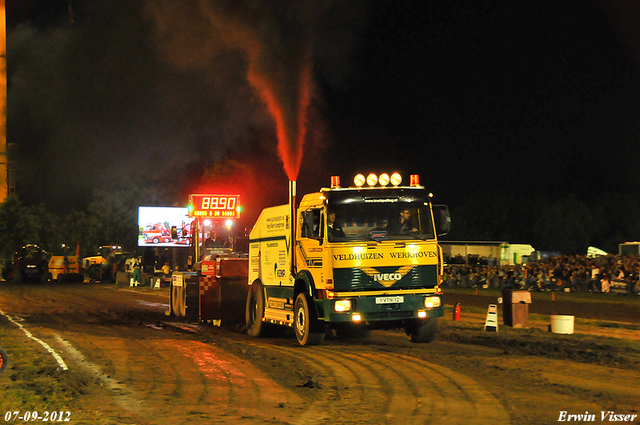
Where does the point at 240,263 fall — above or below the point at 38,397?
above

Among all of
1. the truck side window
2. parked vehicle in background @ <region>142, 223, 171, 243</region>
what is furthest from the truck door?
parked vehicle in background @ <region>142, 223, 171, 243</region>

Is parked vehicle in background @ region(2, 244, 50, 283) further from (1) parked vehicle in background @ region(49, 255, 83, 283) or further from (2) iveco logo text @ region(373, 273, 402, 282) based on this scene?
(2) iveco logo text @ region(373, 273, 402, 282)

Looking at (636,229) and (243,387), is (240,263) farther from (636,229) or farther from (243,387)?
(636,229)

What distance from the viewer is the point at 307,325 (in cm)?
1432

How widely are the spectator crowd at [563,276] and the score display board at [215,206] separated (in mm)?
20693

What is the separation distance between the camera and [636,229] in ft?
332

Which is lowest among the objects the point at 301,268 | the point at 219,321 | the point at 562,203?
the point at 219,321

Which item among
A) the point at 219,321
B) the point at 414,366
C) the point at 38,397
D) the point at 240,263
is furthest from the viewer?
the point at 219,321

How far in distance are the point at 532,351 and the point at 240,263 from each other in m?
7.99

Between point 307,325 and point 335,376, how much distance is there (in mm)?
3579

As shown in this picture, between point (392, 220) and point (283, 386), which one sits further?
point (392, 220)

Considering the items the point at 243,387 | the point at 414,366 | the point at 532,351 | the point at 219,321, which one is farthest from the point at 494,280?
the point at 243,387

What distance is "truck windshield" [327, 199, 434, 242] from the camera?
540 inches

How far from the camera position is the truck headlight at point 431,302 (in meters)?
14.2
